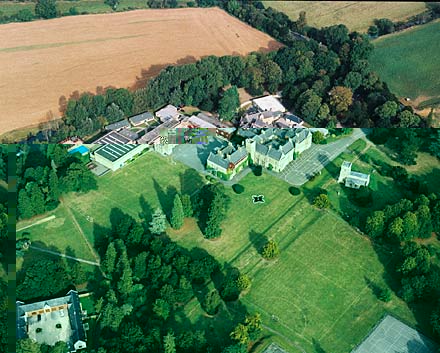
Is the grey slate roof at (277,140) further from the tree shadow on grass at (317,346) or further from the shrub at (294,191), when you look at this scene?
the tree shadow on grass at (317,346)

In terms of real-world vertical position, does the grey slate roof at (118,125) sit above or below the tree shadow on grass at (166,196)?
above

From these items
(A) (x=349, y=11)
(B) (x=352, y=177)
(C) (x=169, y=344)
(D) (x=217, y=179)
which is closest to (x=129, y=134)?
(D) (x=217, y=179)

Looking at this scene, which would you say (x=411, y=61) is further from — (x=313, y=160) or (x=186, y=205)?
(x=186, y=205)

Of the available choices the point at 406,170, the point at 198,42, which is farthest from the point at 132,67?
the point at 406,170

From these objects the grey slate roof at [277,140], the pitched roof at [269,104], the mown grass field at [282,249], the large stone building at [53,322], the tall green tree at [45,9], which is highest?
the tall green tree at [45,9]

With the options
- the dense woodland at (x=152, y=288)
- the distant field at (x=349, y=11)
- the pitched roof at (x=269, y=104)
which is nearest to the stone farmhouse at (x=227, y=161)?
the dense woodland at (x=152, y=288)

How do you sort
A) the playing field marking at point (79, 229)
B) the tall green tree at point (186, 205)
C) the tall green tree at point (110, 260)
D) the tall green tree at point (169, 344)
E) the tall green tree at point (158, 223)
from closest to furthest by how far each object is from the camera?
1. the tall green tree at point (169, 344)
2. the tall green tree at point (110, 260)
3. the playing field marking at point (79, 229)
4. the tall green tree at point (158, 223)
5. the tall green tree at point (186, 205)

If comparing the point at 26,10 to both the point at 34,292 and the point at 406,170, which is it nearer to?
the point at 34,292
